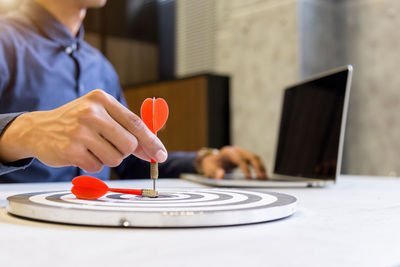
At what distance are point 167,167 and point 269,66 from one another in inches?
77.8

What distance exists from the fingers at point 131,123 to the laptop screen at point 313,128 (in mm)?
612

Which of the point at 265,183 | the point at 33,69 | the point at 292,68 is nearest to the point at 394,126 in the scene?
the point at 292,68

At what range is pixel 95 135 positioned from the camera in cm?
58

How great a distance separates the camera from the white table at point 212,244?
1.08 ft

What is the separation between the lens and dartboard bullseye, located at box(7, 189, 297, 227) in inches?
17.6

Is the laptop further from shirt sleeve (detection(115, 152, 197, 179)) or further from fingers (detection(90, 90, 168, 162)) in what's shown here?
fingers (detection(90, 90, 168, 162))

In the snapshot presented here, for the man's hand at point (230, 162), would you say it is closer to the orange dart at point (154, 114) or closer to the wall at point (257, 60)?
the orange dart at point (154, 114)

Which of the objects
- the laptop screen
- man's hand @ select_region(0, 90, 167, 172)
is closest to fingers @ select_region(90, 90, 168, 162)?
man's hand @ select_region(0, 90, 167, 172)

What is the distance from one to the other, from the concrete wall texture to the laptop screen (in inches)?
63.2

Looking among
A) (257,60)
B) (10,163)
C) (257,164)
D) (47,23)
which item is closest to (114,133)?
(10,163)

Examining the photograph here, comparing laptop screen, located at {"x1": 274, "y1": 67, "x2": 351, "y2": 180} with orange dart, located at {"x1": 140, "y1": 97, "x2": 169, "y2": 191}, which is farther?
laptop screen, located at {"x1": 274, "y1": 67, "x2": 351, "y2": 180}

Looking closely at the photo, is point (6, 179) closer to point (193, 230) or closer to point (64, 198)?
point (64, 198)

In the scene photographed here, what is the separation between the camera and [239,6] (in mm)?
3592

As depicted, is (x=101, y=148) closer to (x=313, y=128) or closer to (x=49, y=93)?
(x=313, y=128)
